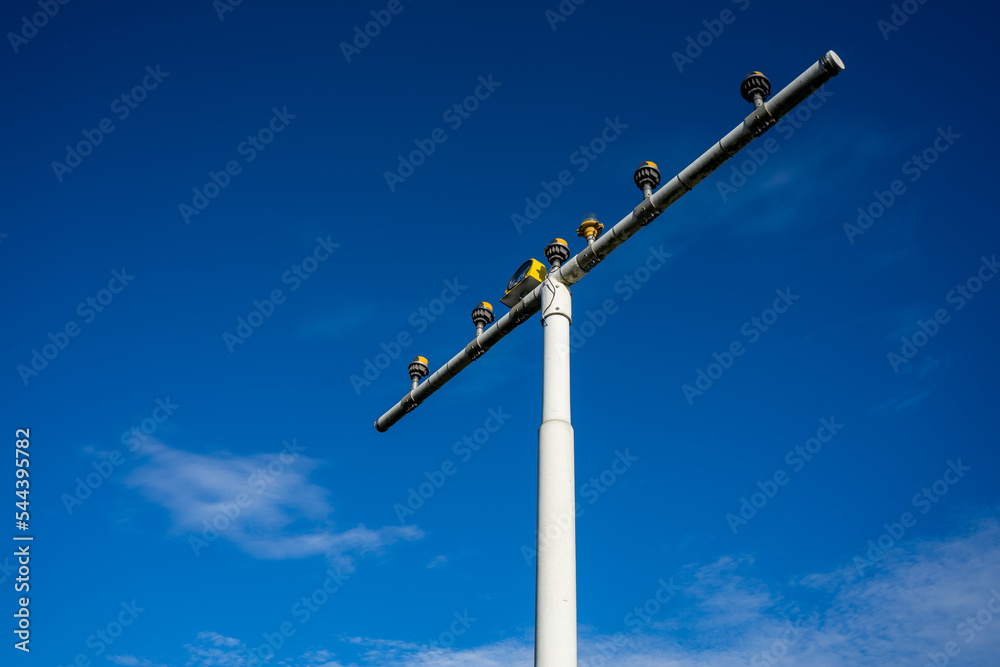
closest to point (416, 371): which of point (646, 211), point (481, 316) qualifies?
point (481, 316)

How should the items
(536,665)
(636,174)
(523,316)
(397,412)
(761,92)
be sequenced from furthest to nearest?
(397,412), (523,316), (636,174), (761,92), (536,665)

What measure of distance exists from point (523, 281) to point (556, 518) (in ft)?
11.1

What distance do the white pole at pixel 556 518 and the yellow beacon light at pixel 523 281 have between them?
3.53 ft

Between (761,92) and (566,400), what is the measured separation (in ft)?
12.3

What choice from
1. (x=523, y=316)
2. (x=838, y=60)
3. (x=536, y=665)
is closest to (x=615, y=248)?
(x=523, y=316)

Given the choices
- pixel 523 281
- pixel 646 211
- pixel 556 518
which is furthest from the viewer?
pixel 523 281

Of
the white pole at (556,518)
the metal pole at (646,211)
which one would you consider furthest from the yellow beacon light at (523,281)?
the white pole at (556,518)

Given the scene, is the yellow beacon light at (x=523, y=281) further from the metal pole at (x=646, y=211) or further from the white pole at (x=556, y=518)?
the white pole at (x=556, y=518)

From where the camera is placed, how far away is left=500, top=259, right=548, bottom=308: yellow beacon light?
983cm

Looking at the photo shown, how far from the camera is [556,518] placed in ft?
24.9

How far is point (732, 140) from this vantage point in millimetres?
7988

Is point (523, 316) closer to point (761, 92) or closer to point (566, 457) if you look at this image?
point (566, 457)

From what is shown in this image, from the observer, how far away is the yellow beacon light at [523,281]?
9828 mm

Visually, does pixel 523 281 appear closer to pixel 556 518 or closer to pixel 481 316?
pixel 481 316
